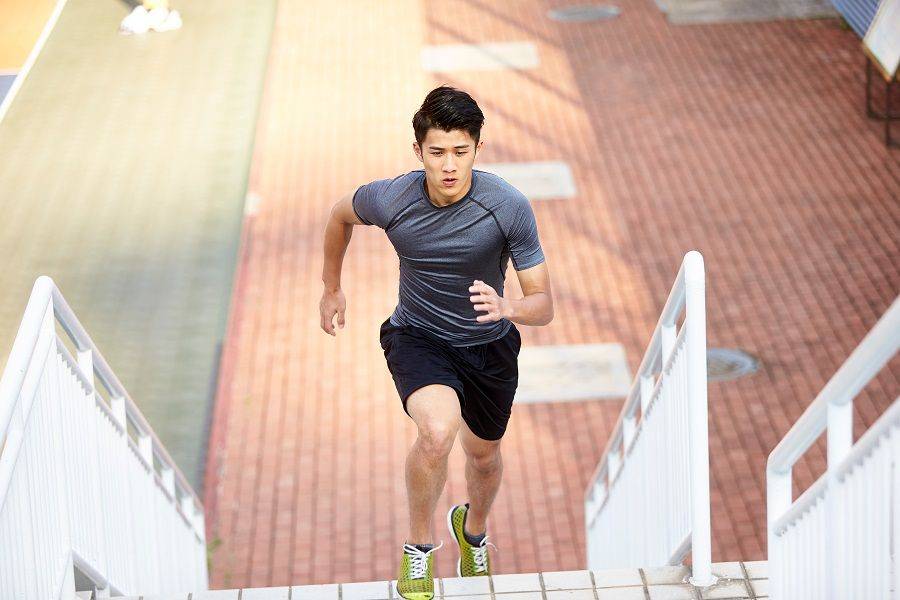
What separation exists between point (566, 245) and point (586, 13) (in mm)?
6403

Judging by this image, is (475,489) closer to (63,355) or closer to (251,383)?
(63,355)

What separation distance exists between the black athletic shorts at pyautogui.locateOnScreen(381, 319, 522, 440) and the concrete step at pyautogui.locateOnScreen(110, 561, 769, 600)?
67cm

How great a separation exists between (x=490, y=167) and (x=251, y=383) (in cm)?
432

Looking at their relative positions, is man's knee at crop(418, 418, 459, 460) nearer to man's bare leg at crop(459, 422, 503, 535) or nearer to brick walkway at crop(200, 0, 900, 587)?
man's bare leg at crop(459, 422, 503, 535)

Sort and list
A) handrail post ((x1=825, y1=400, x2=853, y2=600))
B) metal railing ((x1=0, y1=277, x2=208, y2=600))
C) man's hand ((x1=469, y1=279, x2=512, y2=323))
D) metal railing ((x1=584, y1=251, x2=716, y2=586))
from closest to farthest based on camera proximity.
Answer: handrail post ((x1=825, y1=400, x2=853, y2=600)), metal railing ((x1=0, y1=277, x2=208, y2=600)), man's hand ((x1=469, y1=279, x2=512, y2=323)), metal railing ((x1=584, y1=251, x2=716, y2=586))

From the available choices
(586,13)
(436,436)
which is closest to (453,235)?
(436,436)

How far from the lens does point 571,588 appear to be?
4574 mm

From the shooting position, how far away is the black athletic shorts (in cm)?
461

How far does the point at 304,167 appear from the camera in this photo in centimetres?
1348

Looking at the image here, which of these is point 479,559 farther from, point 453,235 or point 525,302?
point 453,235

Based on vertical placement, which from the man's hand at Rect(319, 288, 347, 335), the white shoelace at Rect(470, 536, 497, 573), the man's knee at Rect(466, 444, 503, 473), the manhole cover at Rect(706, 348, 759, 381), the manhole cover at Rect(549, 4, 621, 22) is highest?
the manhole cover at Rect(549, 4, 621, 22)

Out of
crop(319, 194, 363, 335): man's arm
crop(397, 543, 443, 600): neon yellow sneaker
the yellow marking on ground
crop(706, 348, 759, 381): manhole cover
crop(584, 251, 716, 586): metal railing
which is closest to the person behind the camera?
crop(584, 251, 716, 586): metal railing

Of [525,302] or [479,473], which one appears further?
[479,473]

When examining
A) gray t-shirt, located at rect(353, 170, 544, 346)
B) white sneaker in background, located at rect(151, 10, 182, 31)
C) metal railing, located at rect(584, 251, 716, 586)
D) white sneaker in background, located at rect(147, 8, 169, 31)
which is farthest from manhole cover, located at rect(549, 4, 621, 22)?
gray t-shirt, located at rect(353, 170, 544, 346)
